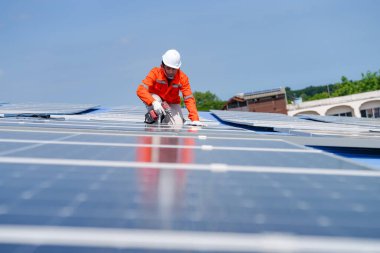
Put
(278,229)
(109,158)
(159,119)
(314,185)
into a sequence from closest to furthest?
(278,229)
(314,185)
(109,158)
(159,119)

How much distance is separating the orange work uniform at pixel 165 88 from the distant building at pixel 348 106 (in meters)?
44.2

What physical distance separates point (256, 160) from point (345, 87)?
7382 cm

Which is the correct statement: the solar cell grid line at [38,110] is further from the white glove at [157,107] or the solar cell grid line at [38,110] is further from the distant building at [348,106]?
the distant building at [348,106]

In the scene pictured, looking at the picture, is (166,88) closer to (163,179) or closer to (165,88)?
(165,88)

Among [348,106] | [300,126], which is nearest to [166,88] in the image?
[300,126]

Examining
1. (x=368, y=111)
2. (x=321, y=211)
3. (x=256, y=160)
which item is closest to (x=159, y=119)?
(x=256, y=160)

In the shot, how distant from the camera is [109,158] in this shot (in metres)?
2.61

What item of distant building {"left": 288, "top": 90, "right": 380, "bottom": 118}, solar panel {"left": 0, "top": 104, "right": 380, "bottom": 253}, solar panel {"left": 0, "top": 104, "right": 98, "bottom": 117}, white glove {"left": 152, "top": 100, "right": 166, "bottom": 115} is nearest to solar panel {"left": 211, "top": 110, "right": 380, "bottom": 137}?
white glove {"left": 152, "top": 100, "right": 166, "bottom": 115}

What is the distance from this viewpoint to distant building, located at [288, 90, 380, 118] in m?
49.3

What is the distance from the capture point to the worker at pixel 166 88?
6.96 metres

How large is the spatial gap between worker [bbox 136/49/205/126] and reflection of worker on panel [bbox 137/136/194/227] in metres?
3.67

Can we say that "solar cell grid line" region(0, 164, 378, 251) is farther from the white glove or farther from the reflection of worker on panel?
the white glove

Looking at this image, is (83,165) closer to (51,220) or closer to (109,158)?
(109,158)

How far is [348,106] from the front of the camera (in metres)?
49.9
